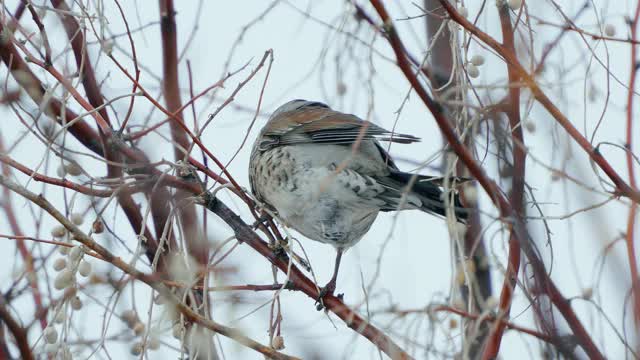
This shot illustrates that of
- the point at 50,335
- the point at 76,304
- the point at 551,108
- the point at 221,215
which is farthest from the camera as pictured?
the point at 221,215

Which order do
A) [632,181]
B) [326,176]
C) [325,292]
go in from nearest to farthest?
1. [632,181]
2. [325,292]
3. [326,176]

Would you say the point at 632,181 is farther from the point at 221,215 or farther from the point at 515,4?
the point at 221,215

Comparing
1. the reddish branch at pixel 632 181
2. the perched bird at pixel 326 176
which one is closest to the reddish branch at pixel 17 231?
the perched bird at pixel 326 176

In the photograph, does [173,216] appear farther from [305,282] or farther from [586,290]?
[586,290]

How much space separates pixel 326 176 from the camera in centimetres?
433

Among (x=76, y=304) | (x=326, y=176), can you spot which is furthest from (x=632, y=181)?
(x=326, y=176)

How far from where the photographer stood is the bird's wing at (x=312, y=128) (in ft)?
14.4

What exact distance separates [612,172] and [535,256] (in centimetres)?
74

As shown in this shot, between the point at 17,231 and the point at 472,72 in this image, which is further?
the point at 17,231

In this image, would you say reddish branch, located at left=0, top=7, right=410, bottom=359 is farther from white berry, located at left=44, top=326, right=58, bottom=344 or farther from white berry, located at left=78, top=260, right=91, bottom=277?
white berry, located at left=44, top=326, right=58, bottom=344

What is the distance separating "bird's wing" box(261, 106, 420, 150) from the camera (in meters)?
4.40

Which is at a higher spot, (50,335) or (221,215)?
(221,215)

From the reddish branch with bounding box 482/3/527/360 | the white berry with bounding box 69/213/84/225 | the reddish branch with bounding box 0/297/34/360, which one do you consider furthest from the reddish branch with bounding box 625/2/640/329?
the white berry with bounding box 69/213/84/225

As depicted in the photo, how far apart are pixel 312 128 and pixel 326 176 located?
1.68 feet
